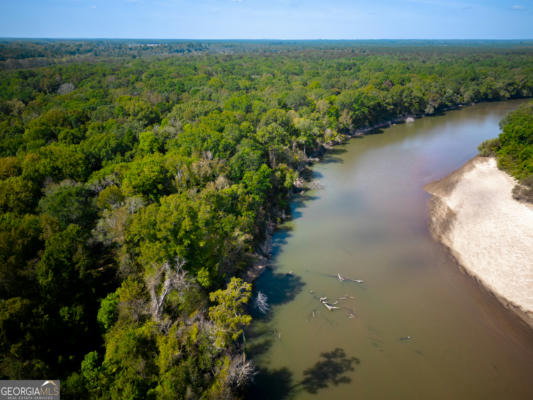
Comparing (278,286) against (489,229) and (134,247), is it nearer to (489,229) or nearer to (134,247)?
(134,247)

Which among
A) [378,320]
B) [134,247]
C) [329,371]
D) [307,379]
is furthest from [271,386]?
[134,247]

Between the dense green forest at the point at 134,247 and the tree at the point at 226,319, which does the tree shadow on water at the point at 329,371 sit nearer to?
the dense green forest at the point at 134,247

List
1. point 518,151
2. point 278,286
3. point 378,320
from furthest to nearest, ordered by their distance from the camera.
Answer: point 518,151
point 278,286
point 378,320

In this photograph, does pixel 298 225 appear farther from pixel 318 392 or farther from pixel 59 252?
pixel 59 252

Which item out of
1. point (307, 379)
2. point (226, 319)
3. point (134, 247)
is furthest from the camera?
point (134, 247)

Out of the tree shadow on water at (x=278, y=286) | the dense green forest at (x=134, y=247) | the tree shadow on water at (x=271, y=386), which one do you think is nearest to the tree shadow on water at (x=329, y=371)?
the tree shadow on water at (x=271, y=386)

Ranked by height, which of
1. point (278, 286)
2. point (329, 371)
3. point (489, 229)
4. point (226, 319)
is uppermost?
point (226, 319)
